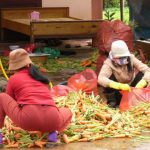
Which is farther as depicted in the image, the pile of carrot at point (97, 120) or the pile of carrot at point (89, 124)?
the pile of carrot at point (97, 120)

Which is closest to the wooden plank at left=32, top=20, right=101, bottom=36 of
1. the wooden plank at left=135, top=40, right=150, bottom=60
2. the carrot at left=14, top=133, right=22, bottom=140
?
the wooden plank at left=135, top=40, right=150, bottom=60

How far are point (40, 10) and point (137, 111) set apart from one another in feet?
30.7

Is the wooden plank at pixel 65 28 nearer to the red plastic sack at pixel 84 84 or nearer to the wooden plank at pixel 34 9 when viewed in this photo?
the wooden plank at pixel 34 9

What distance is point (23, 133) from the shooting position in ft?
18.7

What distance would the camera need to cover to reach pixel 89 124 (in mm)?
6012

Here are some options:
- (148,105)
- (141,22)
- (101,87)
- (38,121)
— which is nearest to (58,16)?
(141,22)

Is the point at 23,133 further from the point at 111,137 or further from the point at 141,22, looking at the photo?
the point at 141,22

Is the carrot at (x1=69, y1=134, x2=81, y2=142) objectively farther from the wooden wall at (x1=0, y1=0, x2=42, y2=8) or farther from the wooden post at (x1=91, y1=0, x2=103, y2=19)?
the wooden post at (x1=91, y1=0, x2=103, y2=19)

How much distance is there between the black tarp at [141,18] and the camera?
1410 centimetres

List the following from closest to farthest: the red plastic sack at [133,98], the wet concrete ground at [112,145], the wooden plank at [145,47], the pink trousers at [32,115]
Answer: the pink trousers at [32,115] → the wet concrete ground at [112,145] → the red plastic sack at [133,98] → the wooden plank at [145,47]

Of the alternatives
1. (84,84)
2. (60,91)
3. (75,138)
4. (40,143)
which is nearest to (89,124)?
(75,138)

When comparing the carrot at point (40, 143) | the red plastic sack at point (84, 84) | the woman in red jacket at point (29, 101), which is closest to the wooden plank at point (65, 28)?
the red plastic sack at point (84, 84)

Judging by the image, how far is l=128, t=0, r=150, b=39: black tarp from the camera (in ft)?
46.3

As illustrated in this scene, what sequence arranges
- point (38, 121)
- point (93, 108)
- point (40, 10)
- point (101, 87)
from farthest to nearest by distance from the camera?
1. point (40, 10)
2. point (101, 87)
3. point (93, 108)
4. point (38, 121)
